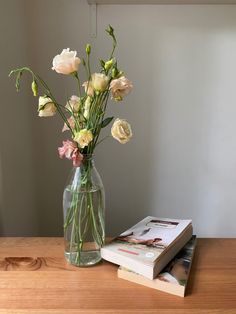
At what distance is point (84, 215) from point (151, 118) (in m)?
0.63

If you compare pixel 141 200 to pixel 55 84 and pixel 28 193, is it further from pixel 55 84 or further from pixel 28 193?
pixel 55 84

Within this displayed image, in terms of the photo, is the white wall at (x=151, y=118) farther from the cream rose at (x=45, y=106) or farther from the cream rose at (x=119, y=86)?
the cream rose at (x=119, y=86)

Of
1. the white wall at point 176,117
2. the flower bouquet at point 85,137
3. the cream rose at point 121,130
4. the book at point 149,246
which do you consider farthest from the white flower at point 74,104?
the white wall at point 176,117

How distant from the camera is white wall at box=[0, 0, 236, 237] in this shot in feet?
3.98

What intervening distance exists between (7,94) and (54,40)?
0.32 m

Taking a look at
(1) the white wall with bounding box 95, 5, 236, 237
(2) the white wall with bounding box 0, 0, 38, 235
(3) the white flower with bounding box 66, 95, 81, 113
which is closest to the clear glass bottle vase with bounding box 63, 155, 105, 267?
(3) the white flower with bounding box 66, 95, 81, 113

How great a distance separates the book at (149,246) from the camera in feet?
2.35

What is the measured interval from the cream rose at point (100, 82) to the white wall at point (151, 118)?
50 cm

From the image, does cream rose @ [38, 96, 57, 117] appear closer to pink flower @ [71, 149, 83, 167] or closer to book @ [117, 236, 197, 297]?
pink flower @ [71, 149, 83, 167]

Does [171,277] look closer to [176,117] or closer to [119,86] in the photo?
[119,86]

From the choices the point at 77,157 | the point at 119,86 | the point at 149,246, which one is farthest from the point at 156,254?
the point at 119,86

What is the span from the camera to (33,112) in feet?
4.17

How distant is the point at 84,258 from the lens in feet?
2.63

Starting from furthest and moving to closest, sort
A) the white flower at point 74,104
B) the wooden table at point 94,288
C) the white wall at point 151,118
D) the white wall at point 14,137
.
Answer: the white wall at point 151,118, the white wall at point 14,137, the white flower at point 74,104, the wooden table at point 94,288
